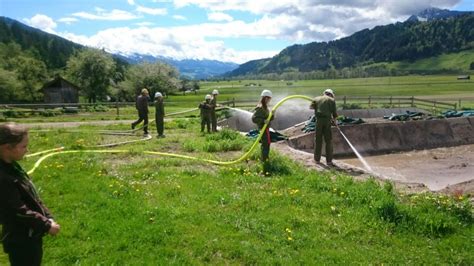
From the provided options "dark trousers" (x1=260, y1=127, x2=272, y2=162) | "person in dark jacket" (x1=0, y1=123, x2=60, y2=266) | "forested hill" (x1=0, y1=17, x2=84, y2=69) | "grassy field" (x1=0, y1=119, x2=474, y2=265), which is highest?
"forested hill" (x1=0, y1=17, x2=84, y2=69)

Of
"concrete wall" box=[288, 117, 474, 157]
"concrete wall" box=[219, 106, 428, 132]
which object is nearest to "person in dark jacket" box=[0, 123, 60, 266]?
"concrete wall" box=[288, 117, 474, 157]

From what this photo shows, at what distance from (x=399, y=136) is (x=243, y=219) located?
1677 centimetres

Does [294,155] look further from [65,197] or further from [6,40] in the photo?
Result: [6,40]

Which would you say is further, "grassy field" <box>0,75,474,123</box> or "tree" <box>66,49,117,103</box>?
"tree" <box>66,49,117,103</box>

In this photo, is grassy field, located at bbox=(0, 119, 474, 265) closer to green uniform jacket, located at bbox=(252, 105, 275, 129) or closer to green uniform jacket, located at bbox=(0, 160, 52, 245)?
green uniform jacket, located at bbox=(252, 105, 275, 129)

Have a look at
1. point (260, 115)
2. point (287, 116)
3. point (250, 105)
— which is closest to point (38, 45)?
point (250, 105)

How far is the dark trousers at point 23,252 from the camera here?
445 cm

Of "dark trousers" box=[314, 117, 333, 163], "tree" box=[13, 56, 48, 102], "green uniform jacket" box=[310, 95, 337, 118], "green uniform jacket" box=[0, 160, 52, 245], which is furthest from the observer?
"tree" box=[13, 56, 48, 102]

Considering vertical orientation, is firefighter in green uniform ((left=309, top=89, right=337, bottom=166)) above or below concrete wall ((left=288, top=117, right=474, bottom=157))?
above

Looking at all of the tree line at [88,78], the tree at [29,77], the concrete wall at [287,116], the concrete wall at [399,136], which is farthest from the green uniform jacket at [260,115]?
the tree at [29,77]

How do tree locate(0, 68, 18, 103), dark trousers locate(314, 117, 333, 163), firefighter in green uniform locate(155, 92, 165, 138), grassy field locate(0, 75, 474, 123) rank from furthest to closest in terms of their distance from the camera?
tree locate(0, 68, 18, 103) < grassy field locate(0, 75, 474, 123) < firefighter in green uniform locate(155, 92, 165, 138) < dark trousers locate(314, 117, 333, 163)

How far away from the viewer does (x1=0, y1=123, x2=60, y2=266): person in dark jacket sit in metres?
4.23

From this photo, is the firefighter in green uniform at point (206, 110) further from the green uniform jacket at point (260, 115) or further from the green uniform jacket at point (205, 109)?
the green uniform jacket at point (260, 115)

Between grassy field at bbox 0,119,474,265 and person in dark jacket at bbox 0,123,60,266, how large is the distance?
2010 mm
